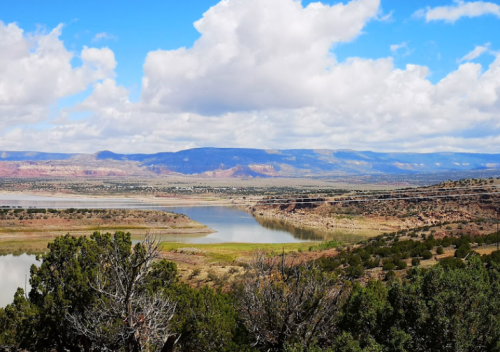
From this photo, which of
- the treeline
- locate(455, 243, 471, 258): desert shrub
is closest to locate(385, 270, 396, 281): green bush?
locate(455, 243, 471, 258): desert shrub

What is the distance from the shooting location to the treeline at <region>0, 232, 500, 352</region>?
11795mm

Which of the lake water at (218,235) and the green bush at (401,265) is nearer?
the green bush at (401,265)

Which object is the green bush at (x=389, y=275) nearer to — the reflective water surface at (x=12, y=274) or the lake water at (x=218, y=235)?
the reflective water surface at (x=12, y=274)

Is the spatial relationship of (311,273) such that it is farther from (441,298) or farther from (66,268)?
(66,268)

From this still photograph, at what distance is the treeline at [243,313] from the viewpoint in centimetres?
1179

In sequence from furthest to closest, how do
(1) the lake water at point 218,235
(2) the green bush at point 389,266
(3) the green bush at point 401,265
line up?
(1) the lake water at point 218,235 → (2) the green bush at point 389,266 → (3) the green bush at point 401,265

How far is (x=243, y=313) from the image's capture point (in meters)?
15.1

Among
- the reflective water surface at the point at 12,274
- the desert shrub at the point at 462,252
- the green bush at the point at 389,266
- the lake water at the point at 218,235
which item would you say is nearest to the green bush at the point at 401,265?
the green bush at the point at 389,266

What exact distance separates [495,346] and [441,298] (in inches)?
71.0

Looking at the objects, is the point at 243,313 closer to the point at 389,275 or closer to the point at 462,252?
the point at 389,275

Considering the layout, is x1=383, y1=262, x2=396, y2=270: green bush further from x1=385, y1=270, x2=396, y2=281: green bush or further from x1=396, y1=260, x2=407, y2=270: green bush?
x1=385, y1=270, x2=396, y2=281: green bush

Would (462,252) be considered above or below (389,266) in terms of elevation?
above

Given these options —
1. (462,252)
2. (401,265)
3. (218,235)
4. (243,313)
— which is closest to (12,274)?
(243,313)

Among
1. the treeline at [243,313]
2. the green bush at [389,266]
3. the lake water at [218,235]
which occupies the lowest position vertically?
the lake water at [218,235]
